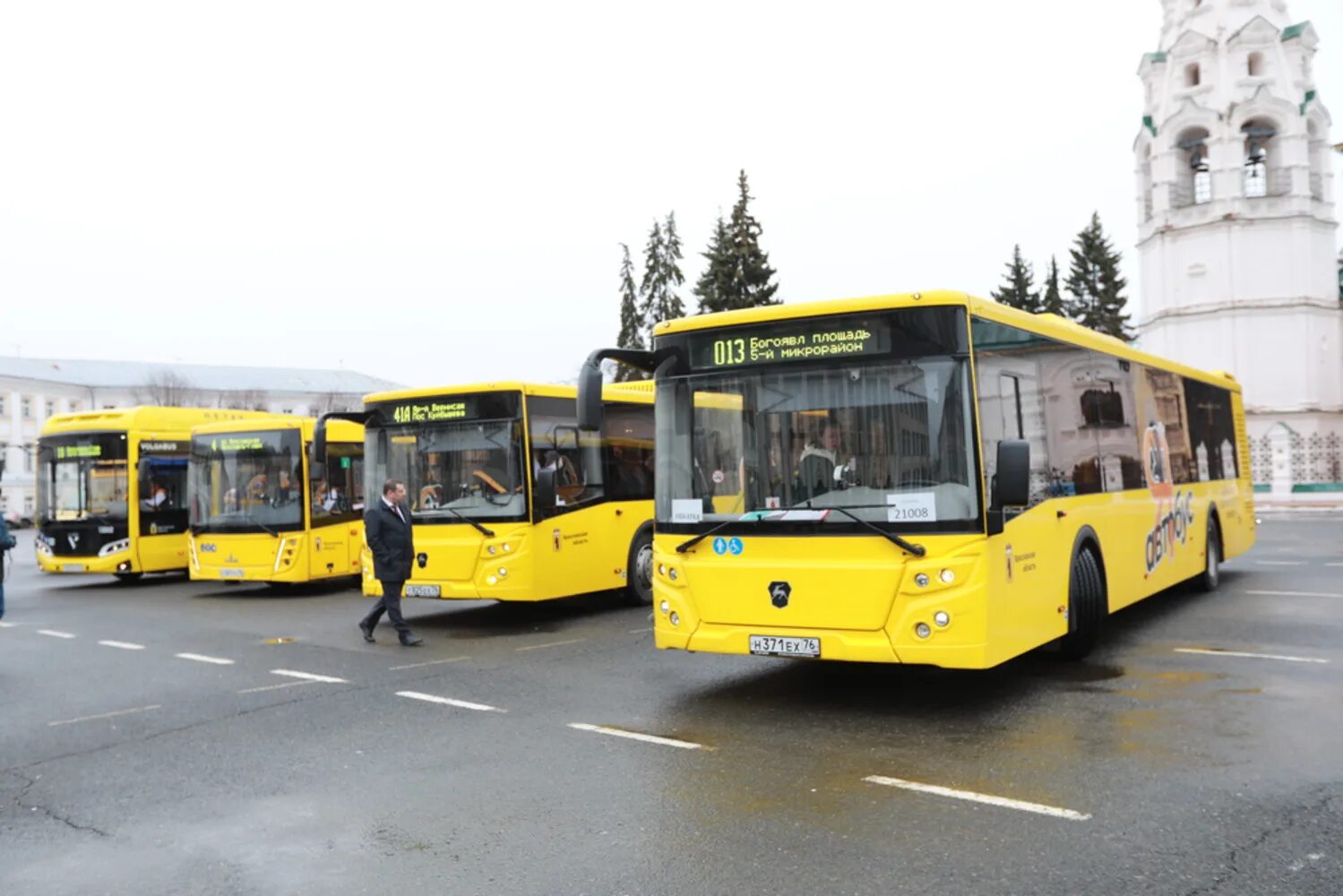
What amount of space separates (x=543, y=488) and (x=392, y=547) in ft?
5.94

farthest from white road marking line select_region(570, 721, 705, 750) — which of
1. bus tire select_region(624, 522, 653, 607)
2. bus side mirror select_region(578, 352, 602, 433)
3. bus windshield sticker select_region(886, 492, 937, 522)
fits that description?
bus tire select_region(624, 522, 653, 607)

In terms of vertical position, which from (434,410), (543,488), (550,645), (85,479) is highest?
(434,410)

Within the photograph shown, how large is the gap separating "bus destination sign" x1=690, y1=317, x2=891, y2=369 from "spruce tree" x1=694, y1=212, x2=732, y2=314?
3997cm

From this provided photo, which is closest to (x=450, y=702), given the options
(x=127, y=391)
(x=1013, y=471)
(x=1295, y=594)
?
(x=1013, y=471)

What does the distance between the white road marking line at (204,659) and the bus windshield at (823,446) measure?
5302 millimetres

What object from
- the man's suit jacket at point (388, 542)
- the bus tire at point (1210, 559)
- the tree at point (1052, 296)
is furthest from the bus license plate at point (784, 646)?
the tree at point (1052, 296)

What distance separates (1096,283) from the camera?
230ft

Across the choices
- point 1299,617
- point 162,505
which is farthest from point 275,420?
point 1299,617

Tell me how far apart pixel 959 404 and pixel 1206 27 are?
53.3 meters

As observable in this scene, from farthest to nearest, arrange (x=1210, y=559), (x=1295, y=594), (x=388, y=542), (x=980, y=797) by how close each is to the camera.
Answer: (x=1210, y=559)
(x=1295, y=594)
(x=388, y=542)
(x=980, y=797)

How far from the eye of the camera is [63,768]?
7.29m

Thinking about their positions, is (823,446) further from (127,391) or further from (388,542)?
(127,391)

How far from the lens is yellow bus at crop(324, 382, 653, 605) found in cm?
1332

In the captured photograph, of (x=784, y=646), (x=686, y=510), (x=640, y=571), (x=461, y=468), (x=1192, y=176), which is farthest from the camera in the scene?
(x=1192, y=176)
